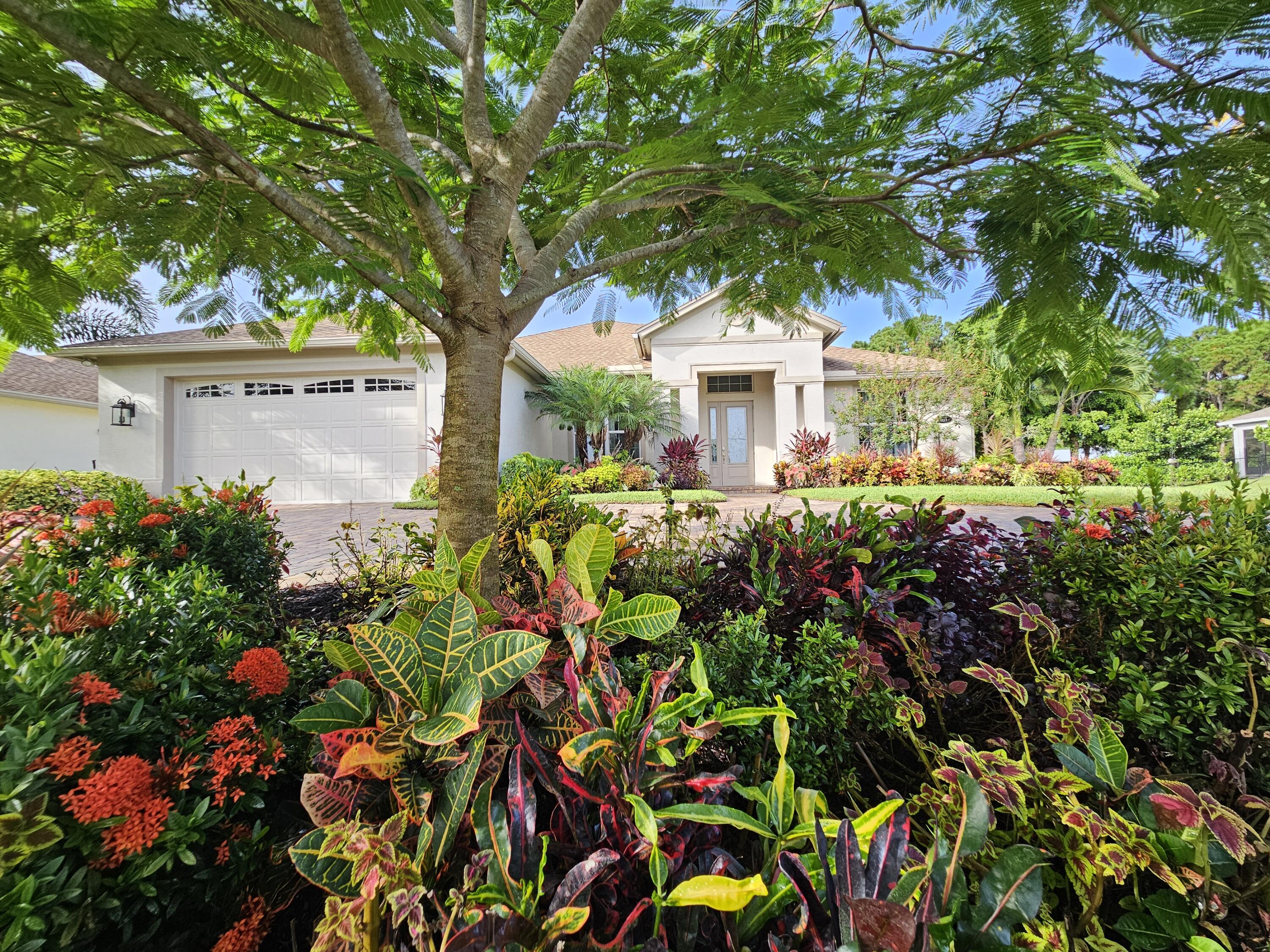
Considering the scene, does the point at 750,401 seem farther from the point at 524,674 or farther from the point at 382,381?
the point at 524,674

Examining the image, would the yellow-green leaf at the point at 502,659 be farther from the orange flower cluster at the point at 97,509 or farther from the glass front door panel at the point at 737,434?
the glass front door panel at the point at 737,434

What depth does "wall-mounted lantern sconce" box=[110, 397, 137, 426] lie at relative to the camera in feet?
37.7

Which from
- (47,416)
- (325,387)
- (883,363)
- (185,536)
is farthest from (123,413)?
(883,363)

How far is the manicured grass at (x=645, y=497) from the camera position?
10781 millimetres

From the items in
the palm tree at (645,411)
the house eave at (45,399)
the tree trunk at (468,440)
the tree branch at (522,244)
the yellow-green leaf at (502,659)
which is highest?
the house eave at (45,399)

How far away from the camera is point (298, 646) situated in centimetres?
204

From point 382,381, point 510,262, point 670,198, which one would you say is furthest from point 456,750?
point 382,381

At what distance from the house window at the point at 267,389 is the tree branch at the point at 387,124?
1189 cm

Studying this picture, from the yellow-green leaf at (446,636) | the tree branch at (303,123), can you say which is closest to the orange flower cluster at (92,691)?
the yellow-green leaf at (446,636)

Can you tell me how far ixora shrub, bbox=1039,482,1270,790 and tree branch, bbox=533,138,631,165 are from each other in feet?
8.70

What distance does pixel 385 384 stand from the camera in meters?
11.8

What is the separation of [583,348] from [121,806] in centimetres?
2115

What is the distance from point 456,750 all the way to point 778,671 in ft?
3.39

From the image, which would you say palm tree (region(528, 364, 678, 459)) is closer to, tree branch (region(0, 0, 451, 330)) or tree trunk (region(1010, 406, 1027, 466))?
tree trunk (region(1010, 406, 1027, 466))
